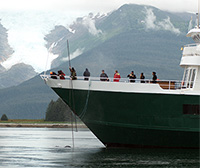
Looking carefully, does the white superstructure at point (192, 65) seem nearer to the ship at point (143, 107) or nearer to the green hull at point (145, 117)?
the ship at point (143, 107)

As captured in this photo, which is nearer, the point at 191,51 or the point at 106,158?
the point at 106,158

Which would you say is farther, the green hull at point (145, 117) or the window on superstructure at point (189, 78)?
the window on superstructure at point (189, 78)

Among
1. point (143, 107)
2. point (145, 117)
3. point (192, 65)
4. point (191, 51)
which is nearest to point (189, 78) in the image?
point (192, 65)

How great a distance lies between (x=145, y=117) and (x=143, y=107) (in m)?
0.63

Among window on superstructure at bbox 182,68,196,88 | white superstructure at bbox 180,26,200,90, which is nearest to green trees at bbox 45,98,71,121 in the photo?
window on superstructure at bbox 182,68,196,88

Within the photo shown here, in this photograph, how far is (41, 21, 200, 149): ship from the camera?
35.4m

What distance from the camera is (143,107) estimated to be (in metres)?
35.6

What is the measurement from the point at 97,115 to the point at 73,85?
237 cm

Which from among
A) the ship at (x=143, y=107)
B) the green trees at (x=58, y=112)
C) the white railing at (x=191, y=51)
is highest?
the white railing at (x=191, y=51)

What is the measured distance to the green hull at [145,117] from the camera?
35469 mm

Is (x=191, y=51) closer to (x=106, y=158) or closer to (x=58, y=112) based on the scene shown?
(x=106, y=158)

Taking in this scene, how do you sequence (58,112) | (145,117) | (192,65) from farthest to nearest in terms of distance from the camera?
(58,112) < (192,65) < (145,117)

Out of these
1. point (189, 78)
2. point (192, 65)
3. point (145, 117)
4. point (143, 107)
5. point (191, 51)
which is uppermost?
point (191, 51)

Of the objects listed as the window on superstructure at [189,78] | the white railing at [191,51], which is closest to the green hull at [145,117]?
the window on superstructure at [189,78]
